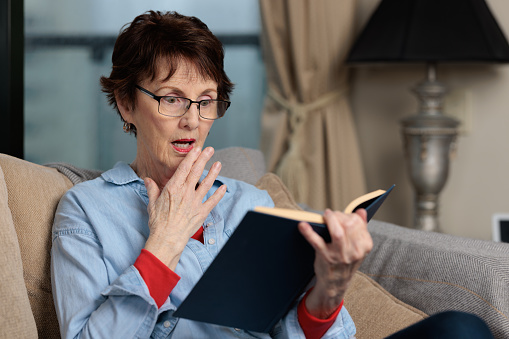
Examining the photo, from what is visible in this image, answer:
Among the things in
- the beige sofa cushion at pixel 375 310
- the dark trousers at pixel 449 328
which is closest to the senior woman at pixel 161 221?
the dark trousers at pixel 449 328

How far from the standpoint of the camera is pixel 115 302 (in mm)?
961

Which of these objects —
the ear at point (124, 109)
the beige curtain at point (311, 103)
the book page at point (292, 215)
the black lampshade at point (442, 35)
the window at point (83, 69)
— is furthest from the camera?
the beige curtain at point (311, 103)

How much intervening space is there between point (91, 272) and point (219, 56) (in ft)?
1.63

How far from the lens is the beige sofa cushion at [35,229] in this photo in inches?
44.4

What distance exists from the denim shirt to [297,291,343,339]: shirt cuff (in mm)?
12

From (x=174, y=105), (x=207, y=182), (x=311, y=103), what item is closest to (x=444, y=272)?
(x=207, y=182)

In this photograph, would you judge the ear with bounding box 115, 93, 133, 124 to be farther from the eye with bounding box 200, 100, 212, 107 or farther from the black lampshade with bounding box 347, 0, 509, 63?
the black lampshade with bounding box 347, 0, 509, 63

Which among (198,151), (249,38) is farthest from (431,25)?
(198,151)

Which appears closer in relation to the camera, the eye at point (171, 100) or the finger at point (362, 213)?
the finger at point (362, 213)

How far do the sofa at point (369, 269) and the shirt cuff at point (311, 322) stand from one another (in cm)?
32

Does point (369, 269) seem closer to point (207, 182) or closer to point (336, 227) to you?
point (207, 182)

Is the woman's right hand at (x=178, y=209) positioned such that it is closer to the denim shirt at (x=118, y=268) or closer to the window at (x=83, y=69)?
the denim shirt at (x=118, y=268)

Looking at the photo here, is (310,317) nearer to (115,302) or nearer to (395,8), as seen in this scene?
(115,302)

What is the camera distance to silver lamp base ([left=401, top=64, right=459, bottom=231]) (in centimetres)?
225
